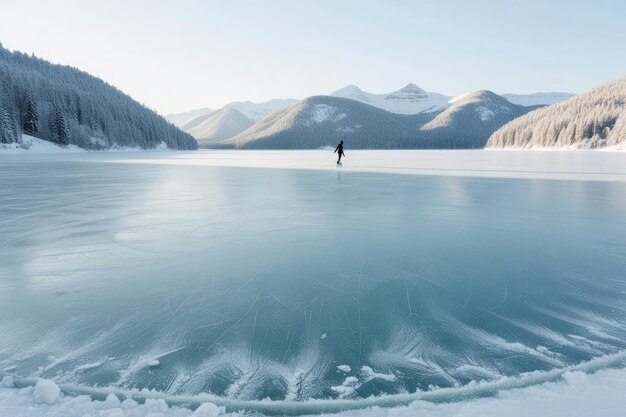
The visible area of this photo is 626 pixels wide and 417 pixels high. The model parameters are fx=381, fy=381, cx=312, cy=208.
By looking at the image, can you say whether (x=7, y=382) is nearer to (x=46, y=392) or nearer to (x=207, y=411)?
(x=46, y=392)

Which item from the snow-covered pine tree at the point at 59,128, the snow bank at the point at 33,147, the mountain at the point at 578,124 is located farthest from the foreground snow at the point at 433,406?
the mountain at the point at 578,124

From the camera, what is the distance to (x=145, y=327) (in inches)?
119

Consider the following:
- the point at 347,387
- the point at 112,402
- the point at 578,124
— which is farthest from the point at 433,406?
the point at 578,124

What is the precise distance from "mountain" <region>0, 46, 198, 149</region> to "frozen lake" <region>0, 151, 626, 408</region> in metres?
65.1

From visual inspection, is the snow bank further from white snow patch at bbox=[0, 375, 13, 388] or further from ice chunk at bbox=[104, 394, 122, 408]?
ice chunk at bbox=[104, 394, 122, 408]

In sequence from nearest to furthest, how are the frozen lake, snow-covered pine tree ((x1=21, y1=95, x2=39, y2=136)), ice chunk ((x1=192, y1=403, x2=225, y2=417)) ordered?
ice chunk ((x1=192, y1=403, x2=225, y2=417)) < the frozen lake < snow-covered pine tree ((x1=21, y1=95, x2=39, y2=136))

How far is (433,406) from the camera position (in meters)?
2.13

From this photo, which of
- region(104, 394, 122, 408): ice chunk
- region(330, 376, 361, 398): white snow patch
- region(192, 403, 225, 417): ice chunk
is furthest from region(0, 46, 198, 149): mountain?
region(330, 376, 361, 398): white snow patch

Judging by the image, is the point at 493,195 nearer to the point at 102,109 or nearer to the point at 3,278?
the point at 3,278

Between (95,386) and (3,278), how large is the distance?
2711 mm

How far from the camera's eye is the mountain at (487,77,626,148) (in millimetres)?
81688

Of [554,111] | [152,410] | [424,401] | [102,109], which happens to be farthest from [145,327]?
[554,111]

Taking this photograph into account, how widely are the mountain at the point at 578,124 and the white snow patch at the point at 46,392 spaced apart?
3759 inches

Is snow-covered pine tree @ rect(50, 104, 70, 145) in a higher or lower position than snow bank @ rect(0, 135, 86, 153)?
higher
